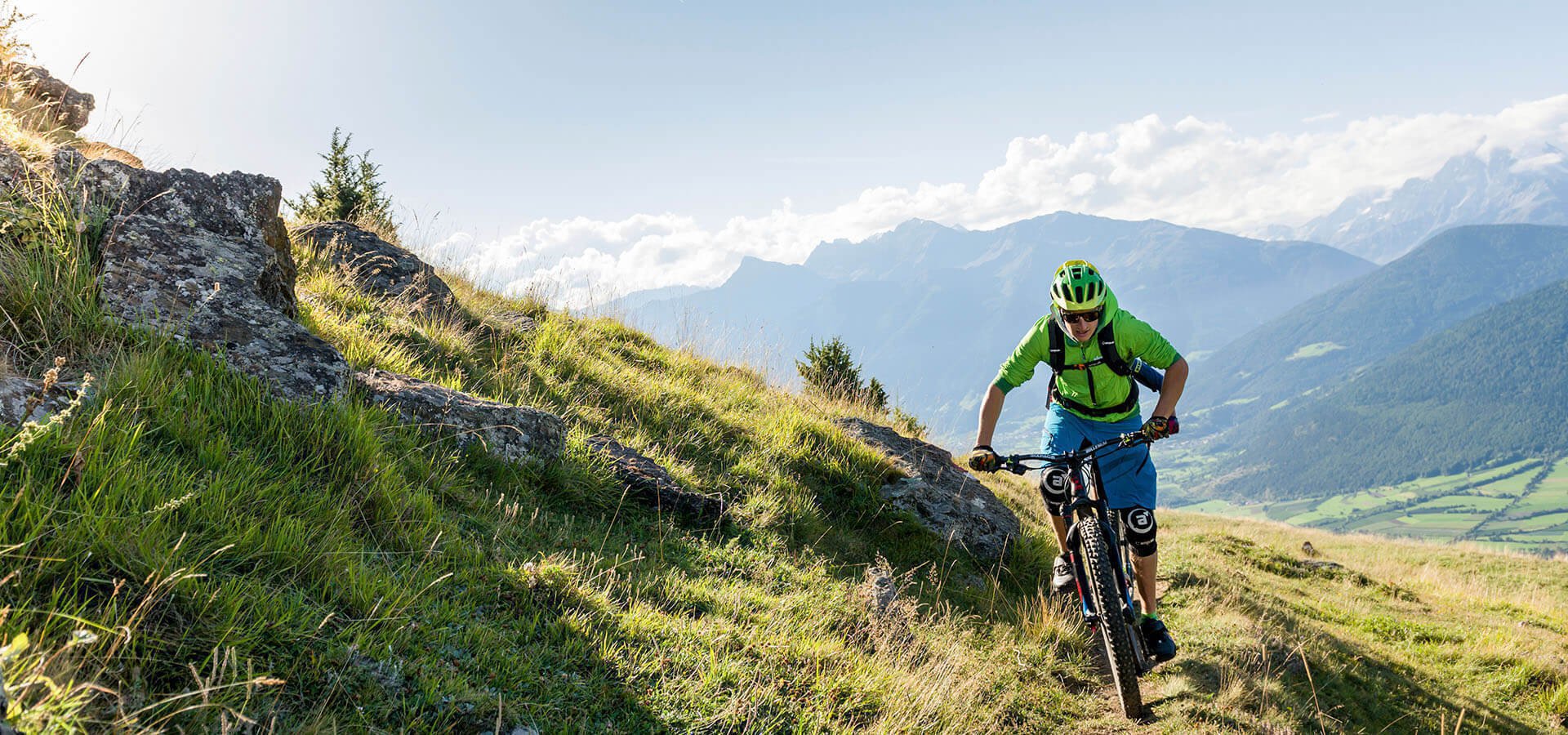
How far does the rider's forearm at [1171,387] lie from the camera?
567 centimetres

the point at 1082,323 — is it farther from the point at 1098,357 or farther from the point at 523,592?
the point at 523,592

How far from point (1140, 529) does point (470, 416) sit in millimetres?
5943

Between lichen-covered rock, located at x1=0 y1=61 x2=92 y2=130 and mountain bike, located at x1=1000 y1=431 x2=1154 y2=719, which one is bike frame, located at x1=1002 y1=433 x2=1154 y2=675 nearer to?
mountain bike, located at x1=1000 y1=431 x2=1154 y2=719

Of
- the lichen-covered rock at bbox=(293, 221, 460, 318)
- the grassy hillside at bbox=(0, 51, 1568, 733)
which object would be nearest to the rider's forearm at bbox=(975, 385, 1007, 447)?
the grassy hillside at bbox=(0, 51, 1568, 733)

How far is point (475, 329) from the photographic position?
841 centimetres

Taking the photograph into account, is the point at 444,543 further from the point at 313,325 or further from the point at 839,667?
the point at 313,325

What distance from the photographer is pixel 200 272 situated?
16.3 ft

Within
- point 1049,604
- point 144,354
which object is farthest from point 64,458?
point 1049,604

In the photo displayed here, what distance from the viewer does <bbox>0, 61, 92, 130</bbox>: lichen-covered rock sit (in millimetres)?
7645

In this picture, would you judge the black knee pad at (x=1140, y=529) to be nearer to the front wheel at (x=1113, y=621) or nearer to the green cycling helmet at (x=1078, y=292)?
the front wheel at (x=1113, y=621)

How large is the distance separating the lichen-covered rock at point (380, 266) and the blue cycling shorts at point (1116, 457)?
24.6 feet

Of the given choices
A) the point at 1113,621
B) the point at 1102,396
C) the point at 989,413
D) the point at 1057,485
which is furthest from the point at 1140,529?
the point at 989,413

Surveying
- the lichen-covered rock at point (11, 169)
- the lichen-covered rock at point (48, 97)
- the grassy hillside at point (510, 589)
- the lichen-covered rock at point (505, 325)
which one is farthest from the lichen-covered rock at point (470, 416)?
the lichen-covered rock at point (48, 97)

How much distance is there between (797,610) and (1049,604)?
3.61 metres
